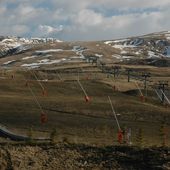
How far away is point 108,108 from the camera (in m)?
69.8

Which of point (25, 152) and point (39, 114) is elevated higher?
point (25, 152)

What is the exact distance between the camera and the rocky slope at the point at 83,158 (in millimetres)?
22156

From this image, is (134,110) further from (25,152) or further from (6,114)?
(25,152)

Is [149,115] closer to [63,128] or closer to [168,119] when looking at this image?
[168,119]

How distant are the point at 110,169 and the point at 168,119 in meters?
44.1

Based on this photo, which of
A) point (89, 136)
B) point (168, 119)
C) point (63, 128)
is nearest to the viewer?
point (89, 136)

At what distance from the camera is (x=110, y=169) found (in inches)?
866

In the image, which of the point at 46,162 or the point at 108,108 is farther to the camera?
the point at 108,108

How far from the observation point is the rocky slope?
22.2 metres

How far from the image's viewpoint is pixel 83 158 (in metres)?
23.0

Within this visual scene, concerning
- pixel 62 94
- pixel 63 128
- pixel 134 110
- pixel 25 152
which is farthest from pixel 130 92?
pixel 25 152

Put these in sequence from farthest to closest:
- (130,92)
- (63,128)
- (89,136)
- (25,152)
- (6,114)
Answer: (130,92) < (6,114) < (63,128) < (89,136) < (25,152)

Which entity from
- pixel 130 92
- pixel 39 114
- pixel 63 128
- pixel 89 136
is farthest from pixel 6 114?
pixel 130 92

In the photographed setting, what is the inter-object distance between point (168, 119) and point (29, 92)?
30927 mm
